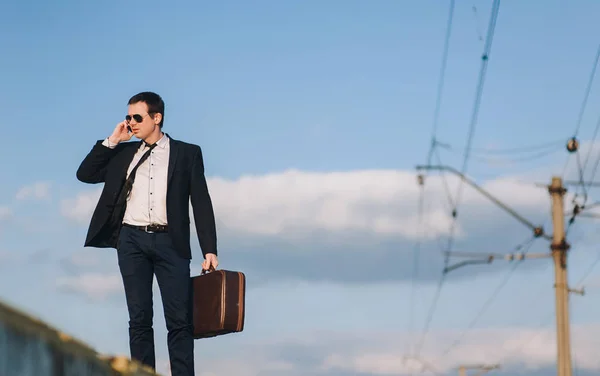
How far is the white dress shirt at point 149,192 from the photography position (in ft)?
24.6

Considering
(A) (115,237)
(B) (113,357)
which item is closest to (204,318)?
(A) (115,237)

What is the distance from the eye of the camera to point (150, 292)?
7457 mm

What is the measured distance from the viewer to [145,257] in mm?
7484

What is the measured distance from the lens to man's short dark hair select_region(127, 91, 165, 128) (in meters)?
7.59

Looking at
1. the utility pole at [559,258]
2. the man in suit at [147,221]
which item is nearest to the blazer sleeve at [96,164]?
the man in suit at [147,221]

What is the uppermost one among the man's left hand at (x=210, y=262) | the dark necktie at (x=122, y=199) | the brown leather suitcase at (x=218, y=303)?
the dark necktie at (x=122, y=199)

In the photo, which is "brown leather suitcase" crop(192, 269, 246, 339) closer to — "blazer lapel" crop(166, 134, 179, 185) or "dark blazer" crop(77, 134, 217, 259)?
"dark blazer" crop(77, 134, 217, 259)

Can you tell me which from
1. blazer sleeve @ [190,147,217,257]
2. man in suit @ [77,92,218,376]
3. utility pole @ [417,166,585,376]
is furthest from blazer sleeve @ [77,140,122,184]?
utility pole @ [417,166,585,376]

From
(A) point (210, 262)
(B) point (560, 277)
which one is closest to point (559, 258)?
(B) point (560, 277)

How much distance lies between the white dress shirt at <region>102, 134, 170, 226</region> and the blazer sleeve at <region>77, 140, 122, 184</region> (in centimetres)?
5

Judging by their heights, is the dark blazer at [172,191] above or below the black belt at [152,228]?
above

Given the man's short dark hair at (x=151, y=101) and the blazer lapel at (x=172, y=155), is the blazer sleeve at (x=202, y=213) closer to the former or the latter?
the blazer lapel at (x=172, y=155)

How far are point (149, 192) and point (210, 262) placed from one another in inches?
26.0

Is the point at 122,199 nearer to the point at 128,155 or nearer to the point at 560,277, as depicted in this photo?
the point at 128,155
